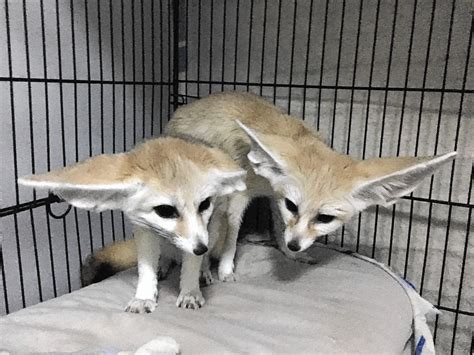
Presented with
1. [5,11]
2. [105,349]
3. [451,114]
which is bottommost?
[105,349]

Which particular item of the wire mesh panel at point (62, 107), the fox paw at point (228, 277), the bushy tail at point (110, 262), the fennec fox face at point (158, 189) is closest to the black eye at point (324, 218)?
the fennec fox face at point (158, 189)

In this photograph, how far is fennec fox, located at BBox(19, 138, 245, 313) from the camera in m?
1.07

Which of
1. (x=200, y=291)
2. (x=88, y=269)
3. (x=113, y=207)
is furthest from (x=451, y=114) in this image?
(x=88, y=269)

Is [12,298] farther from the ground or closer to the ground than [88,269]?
closer to the ground

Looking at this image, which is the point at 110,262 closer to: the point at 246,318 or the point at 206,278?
the point at 206,278

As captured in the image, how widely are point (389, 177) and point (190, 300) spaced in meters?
0.60

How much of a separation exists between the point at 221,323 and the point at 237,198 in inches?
17.6

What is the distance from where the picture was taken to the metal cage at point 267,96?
158cm

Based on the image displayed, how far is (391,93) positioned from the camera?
175cm

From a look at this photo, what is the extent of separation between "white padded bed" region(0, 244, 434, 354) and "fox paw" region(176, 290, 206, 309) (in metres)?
0.02

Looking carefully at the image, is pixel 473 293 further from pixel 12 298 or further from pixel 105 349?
pixel 12 298

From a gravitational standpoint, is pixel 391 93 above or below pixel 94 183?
above

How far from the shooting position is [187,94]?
2.20m

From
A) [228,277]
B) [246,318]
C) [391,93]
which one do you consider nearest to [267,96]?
[391,93]
